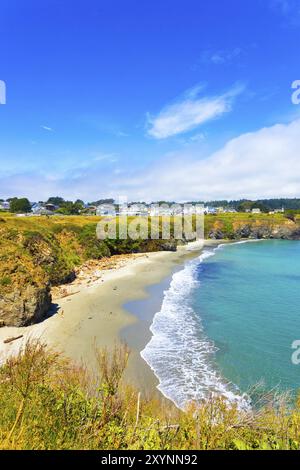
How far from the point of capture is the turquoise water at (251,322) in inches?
688

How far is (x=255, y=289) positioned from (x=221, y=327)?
1585cm

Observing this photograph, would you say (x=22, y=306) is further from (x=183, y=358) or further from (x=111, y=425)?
(x=111, y=425)

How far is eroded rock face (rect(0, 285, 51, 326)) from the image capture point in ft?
74.2

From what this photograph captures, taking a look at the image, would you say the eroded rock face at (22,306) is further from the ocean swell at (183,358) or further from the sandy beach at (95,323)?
the ocean swell at (183,358)

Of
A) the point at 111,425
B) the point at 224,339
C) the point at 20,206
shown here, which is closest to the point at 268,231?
the point at 20,206

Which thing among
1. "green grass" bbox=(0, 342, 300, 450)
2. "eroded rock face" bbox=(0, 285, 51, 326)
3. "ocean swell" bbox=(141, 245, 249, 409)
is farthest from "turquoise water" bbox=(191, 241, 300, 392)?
"eroded rock face" bbox=(0, 285, 51, 326)

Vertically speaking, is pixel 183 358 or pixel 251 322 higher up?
pixel 183 358

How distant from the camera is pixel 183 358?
61.5 feet

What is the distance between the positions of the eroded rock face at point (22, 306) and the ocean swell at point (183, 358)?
8.75 metres

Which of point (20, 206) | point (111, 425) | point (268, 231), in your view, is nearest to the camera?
point (111, 425)

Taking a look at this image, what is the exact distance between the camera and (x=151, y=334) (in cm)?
2242

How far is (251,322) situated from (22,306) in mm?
17976
